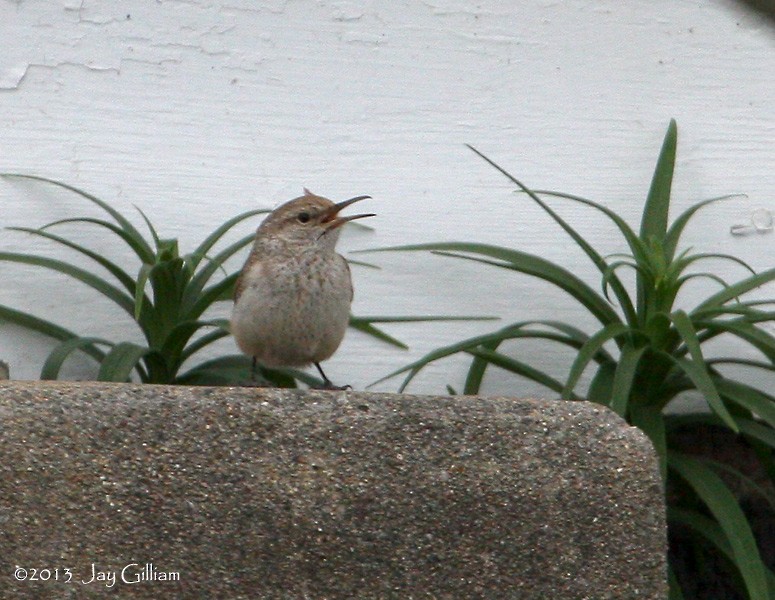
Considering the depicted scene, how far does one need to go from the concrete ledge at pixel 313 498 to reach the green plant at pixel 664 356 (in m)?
0.84

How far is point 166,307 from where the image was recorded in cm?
363

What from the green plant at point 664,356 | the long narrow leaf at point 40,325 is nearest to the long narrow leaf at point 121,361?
the long narrow leaf at point 40,325

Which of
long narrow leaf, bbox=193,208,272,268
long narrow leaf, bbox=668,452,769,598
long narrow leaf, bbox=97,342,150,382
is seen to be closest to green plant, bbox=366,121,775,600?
long narrow leaf, bbox=668,452,769,598

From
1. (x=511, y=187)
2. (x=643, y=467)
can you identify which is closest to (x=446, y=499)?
(x=643, y=467)

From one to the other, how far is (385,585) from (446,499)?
201 millimetres

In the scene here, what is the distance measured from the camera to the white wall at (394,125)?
12.8ft

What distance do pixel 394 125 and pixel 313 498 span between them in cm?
213

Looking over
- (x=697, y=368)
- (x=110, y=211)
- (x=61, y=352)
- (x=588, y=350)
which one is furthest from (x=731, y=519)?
(x=110, y=211)

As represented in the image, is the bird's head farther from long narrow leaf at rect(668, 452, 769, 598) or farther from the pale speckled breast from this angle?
long narrow leaf at rect(668, 452, 769, 598)

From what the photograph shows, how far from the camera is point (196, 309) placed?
11.8 feet

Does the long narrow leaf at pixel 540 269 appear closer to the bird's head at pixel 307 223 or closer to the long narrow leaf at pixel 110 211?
the bird's head at pixel 307 223

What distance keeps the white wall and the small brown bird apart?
62 cm

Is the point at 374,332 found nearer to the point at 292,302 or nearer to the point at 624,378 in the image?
the point at 292,302

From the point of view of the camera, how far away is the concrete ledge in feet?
7.06
